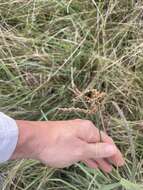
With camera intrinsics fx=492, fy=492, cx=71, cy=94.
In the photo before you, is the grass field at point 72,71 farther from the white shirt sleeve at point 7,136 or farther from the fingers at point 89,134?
the white shirt sleeve at point 7,136

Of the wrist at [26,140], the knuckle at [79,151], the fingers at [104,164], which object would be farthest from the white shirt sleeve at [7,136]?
the fingers at [104,164]

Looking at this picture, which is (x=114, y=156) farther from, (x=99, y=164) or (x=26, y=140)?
(x=26, y=140)

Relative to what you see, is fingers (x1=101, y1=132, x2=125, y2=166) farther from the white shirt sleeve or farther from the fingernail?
the white shirt sleeve

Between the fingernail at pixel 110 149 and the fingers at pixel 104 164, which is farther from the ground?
the fingernail at pixel 110 149

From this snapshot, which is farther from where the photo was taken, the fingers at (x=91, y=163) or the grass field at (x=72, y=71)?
the grass field at (x=72, y=71)

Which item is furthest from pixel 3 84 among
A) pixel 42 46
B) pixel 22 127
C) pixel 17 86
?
pixel 22 127

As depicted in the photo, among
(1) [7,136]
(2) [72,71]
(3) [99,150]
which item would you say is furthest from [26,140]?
(2) [72,71]
